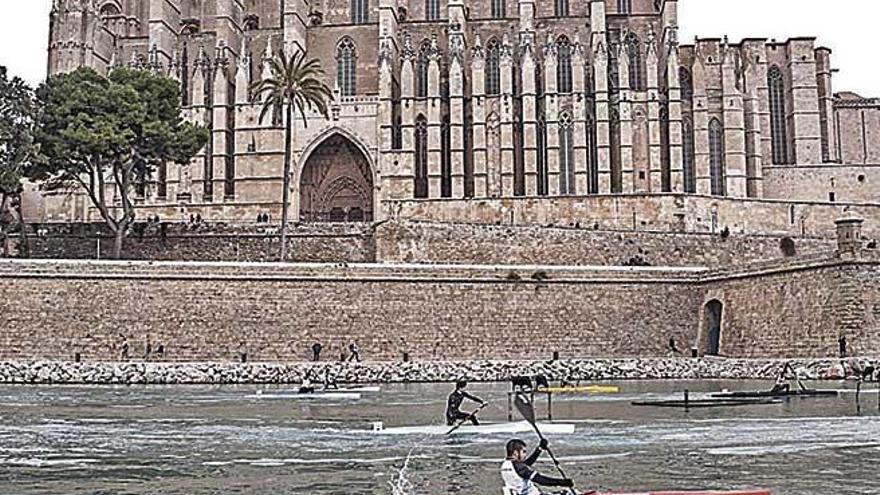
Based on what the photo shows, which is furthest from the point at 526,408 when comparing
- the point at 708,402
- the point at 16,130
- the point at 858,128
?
the point at 858,128

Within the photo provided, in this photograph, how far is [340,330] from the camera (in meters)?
45.2

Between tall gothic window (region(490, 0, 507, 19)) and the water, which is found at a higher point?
tall gothic window (region(490, 0, 507, 19))

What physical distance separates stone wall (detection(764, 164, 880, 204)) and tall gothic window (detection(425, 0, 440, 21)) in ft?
76.5

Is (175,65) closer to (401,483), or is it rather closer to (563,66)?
(563,66)

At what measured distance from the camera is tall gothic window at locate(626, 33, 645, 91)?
2685 inches

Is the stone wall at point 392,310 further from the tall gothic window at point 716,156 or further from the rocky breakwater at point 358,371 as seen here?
the tall gothic window at point 716,156

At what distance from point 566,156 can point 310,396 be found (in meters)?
33.3

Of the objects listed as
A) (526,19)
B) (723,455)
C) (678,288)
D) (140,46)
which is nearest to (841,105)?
(526,19)

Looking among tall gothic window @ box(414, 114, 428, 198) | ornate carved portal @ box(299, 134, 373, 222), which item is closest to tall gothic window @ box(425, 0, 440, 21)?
tall gothic window @ box(414, 114, 428, 198)

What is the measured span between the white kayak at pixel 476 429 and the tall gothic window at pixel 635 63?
150ft

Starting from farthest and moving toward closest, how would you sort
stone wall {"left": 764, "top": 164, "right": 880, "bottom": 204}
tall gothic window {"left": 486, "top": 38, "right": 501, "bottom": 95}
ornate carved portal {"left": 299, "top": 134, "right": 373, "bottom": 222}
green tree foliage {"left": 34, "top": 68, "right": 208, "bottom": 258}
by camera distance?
tall gothic window {"left": 486, "top": 38, "right": 501, "bottom": 95}, ornate carved portal {"left": 299, "top": 134, "right": 373, "bottom": 222}, stone wall {"left": 764, "top": 164, "right": 880, "bottom": 204}, green tree foliage {"left": 34, "top": 68, "right": 208, "bottom": 258}

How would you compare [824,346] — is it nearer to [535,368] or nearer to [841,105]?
[535,368]

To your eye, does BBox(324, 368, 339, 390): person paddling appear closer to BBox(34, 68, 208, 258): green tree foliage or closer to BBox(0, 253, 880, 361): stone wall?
BBox(0, 253, 880, 361): stone wall

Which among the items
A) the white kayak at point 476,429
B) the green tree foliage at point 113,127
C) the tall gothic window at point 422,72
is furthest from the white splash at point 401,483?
the tall gothic window at point 422,72
